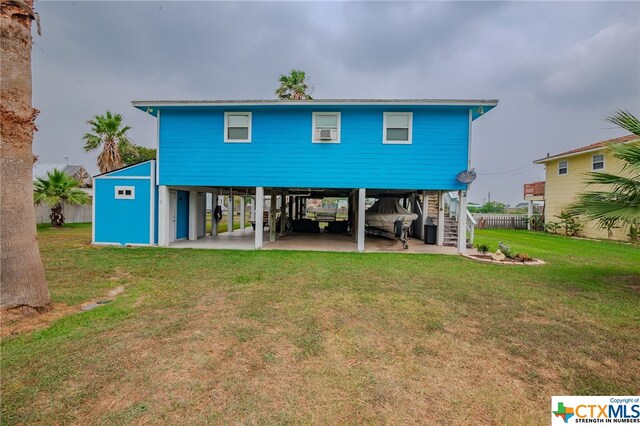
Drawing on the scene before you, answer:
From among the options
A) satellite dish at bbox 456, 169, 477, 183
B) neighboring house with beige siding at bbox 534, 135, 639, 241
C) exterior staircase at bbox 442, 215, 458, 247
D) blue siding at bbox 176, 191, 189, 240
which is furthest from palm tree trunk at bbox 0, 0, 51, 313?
neighboring house with beige siding at bbox 534, 135, 639, 241

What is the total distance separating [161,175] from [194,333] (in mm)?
9407

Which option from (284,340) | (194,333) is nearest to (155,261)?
(194,333)

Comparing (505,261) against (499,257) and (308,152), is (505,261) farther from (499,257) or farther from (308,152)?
(308,152)

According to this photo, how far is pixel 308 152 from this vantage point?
11.2 m

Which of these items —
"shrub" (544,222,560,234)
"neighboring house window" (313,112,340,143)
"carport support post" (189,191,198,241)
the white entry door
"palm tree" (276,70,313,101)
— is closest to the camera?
"neighboring house window" (313,112,340,143)

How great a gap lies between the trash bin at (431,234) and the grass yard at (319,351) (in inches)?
254

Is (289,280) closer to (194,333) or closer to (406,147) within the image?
(194,333)

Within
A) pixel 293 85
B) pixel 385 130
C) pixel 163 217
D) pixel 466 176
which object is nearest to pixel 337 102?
pixel 385 130

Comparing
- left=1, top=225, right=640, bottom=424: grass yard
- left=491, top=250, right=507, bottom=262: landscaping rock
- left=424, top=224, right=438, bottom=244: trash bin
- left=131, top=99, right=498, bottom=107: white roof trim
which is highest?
left=131, top=99, right=498, bottom=107: white roof trim

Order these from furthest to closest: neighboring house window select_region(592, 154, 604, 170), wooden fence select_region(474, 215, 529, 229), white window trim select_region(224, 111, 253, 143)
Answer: wooden fence select_region(474, 215, 529, 229) → neighboring house window select_region(592, 154, 604, 170) → white window trim select_region(224, 111, 253, 143)

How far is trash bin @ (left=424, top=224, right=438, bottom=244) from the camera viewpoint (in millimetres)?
13352

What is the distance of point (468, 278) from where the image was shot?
718 centimetres

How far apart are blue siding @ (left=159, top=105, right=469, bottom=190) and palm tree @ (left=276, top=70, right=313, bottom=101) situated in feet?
42.5

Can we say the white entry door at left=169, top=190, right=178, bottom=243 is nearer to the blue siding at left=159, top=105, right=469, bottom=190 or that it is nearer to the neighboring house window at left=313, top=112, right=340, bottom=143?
the blue siding at left=159, top=105, right=469, bottom=190
